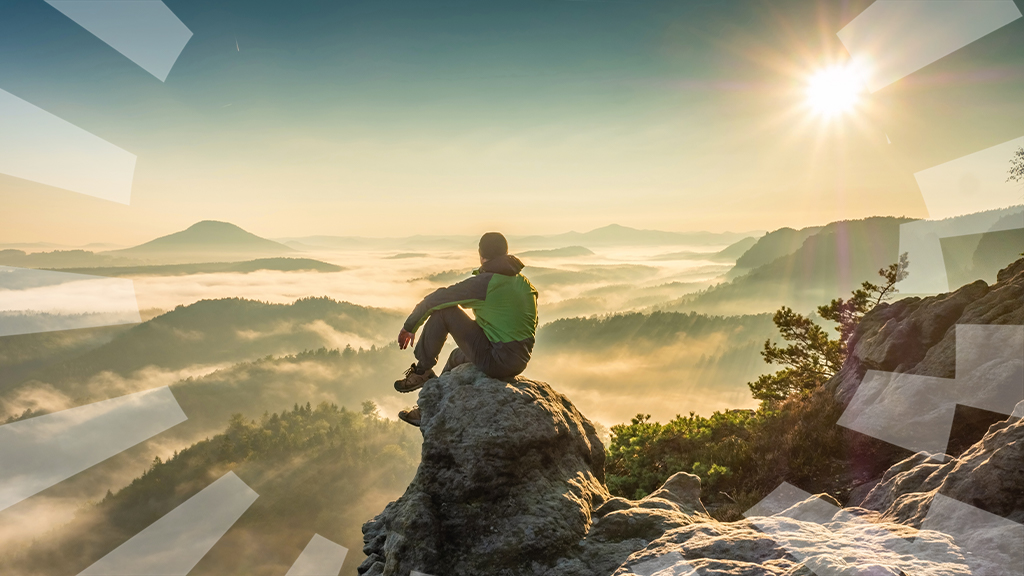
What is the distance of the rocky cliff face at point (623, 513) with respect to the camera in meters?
4.23

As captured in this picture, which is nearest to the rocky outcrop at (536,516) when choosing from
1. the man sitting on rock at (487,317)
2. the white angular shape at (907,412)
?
the man sitting on rock at (487,317)

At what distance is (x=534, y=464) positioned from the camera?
23.2ft

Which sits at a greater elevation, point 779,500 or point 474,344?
point 474,344

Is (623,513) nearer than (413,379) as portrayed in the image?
Yes

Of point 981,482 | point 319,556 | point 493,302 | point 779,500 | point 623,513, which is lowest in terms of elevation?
point 319,556

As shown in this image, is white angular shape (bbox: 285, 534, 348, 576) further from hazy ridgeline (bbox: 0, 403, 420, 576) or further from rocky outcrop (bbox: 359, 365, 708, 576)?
rocky outcrop (bbox: 359, 365, 708, 576)

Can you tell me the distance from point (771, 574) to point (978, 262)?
233 feet

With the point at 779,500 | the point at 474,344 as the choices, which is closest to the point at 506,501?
the point at 474,344

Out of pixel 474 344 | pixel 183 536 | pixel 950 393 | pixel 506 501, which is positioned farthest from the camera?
pixel 183 536

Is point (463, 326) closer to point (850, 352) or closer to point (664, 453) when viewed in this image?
point (664, 453)

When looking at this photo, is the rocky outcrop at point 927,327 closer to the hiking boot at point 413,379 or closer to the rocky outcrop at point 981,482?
the rocky outcrop at point 981,482

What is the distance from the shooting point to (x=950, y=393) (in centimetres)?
884

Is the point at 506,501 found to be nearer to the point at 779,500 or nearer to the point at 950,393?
the point at 779,500

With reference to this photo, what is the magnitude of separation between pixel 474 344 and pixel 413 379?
1.24 meters
